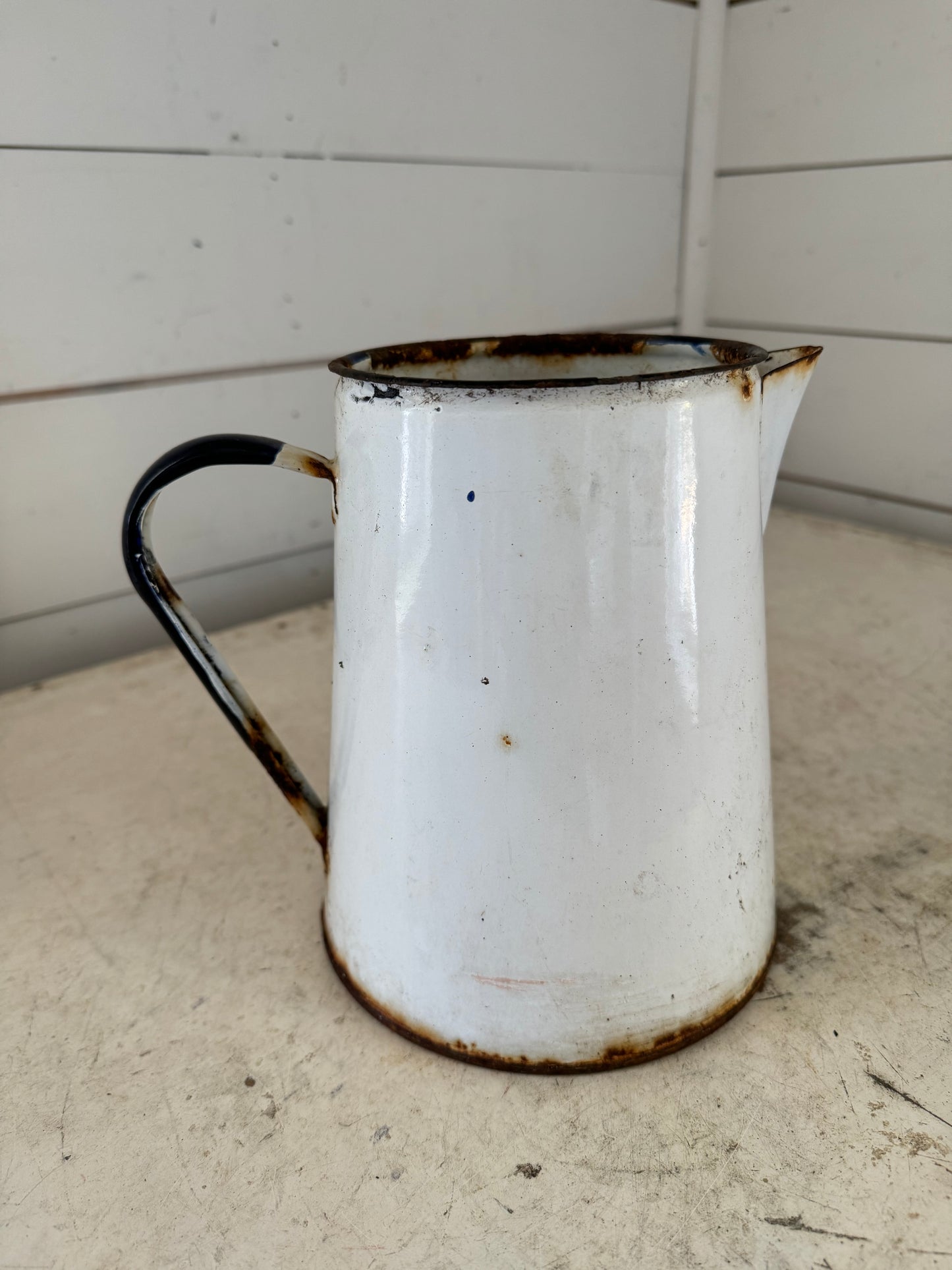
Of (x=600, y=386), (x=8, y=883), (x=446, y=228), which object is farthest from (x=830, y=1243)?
(x=446, y=228)

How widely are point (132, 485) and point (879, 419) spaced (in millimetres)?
841

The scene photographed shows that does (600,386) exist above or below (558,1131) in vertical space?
above

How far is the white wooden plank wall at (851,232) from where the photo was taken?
3.34 ft

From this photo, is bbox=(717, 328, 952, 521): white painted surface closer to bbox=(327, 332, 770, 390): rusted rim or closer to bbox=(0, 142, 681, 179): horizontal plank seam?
bbox=(0, 142, 681, 179): horizontal plank seam

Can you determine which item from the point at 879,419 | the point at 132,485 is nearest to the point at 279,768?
the point at 132,485

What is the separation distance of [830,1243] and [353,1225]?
160 millimetres

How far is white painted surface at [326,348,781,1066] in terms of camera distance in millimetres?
324

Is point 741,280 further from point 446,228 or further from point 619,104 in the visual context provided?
point 446,228

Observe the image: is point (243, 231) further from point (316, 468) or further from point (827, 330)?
point (827, 330)

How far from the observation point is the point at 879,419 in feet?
3.70

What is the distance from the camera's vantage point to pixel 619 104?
1080 millimetres

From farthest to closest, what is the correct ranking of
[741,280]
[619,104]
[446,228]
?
[741,280] → [619,104] → [446,228]

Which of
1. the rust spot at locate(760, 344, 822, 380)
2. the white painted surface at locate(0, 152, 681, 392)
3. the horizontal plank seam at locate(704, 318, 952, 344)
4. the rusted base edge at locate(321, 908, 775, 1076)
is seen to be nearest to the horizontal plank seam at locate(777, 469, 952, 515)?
the horizontal plank seam at locate(704, 318, 952, 344)

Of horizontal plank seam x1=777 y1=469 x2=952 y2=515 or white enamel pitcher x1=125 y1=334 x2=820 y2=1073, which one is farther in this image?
horizontal plank seam x1=777 y1=469 x2=952 y2=515
